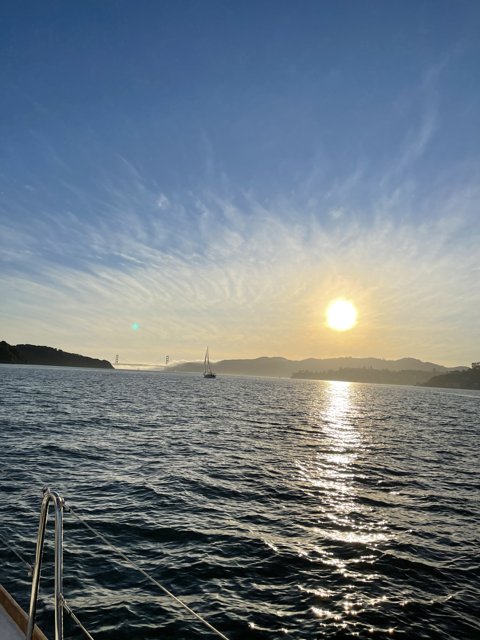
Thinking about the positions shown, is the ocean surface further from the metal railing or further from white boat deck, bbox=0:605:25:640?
the metal railing

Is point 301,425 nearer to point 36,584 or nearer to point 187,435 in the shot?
point 187,435

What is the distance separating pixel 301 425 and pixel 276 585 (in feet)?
136

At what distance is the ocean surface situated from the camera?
10.8 meters

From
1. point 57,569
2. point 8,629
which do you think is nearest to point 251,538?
point 8,629

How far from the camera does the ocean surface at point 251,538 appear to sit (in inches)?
424

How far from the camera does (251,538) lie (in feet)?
50.5

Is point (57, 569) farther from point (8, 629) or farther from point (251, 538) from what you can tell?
point (251, 538)

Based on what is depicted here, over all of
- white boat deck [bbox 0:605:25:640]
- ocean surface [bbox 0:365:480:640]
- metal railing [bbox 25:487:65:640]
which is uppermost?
metal railing [bbox 25:487:65:640]

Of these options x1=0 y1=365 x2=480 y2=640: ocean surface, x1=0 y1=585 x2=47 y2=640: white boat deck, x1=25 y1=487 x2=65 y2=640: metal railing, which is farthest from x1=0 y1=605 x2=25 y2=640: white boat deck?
x1=0 y1=365 x2=480 y2=640: ocean surface

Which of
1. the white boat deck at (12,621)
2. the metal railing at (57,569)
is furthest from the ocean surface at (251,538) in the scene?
the metal railing at (57,569)

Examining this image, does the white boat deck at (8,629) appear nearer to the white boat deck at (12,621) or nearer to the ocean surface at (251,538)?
the white boat deck at (12,621)

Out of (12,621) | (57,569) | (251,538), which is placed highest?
(57,569)

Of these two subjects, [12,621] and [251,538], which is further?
[251,538]

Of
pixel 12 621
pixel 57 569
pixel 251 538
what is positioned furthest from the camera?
pixel 251 538
